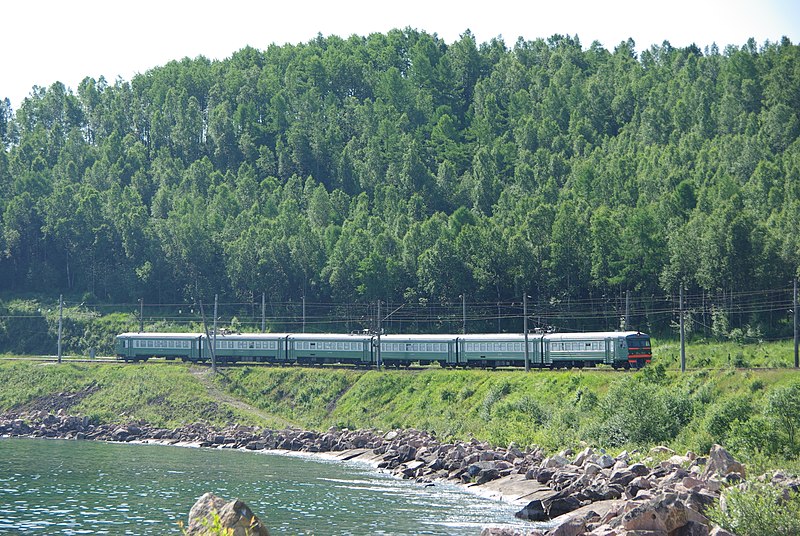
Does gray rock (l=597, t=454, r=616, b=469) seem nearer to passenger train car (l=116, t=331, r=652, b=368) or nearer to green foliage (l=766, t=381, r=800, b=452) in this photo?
green foliage (l=766, t=381, r=800, b=452)

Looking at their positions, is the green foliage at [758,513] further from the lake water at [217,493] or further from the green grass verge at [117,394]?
the green grass verge at [117,394]

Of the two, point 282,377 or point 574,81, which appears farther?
point 574,81

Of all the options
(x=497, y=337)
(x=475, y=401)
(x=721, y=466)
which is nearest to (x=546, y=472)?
(x=721, y=466)

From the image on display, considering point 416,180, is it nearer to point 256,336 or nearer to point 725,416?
point 256,336

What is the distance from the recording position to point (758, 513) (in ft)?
88.3

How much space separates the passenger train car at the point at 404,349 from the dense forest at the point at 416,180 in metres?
17.8

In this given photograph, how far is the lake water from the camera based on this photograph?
1468 inches

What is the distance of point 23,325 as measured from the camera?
114875mm

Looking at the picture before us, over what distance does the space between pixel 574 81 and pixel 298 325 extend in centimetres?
8187

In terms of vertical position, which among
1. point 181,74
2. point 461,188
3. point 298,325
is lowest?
point 298,325

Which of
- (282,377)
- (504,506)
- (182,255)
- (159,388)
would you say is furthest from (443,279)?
(504,506)

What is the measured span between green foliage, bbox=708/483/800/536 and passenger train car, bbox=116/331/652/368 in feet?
138

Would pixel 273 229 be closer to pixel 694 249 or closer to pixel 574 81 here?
pixel 694 249

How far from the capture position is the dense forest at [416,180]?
319 feet
